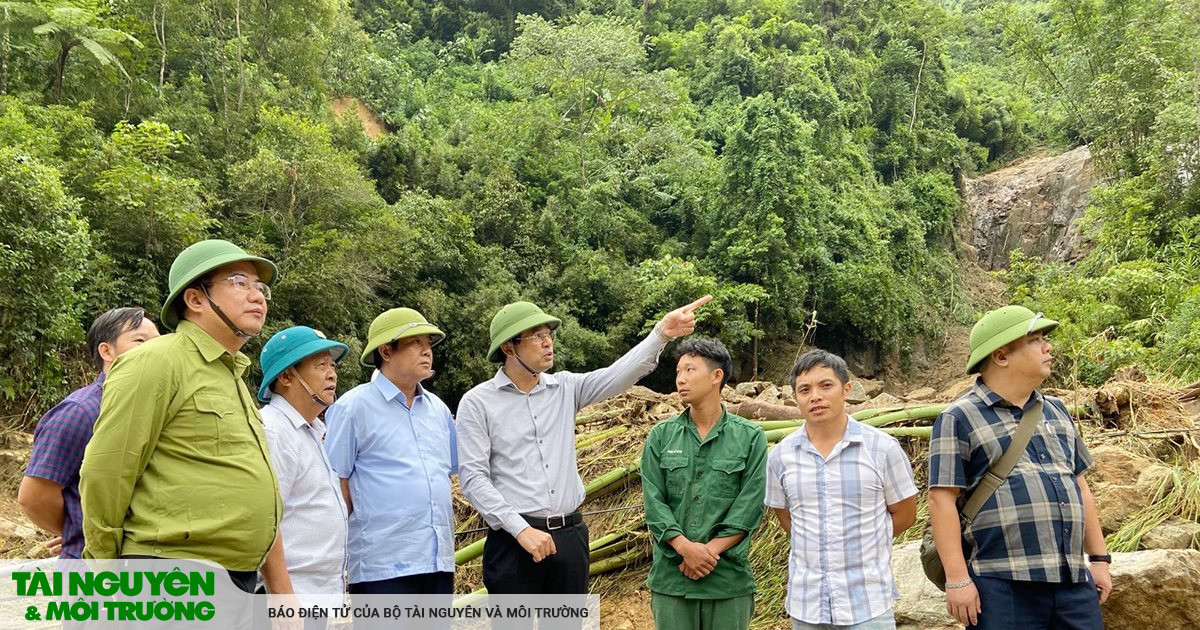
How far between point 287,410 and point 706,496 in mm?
1516

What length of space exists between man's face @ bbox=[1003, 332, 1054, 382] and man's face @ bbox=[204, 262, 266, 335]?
2.31 meters

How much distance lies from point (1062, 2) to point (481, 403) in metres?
22.5

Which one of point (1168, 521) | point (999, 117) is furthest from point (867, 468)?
point (999, 117)

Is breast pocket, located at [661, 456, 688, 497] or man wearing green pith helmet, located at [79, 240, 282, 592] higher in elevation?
man wearing green pith helmet, located at [79, 240, 282, 592]

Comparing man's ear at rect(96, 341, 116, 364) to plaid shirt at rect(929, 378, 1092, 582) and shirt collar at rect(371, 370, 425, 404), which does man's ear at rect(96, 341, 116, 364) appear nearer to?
shirt collar at rect(371, 370, 425, 404)

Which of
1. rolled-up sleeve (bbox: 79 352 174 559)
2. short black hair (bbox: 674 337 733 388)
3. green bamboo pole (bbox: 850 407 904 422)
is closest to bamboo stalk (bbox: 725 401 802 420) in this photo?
green bamboo pole (bbox: 850 407 904 422)

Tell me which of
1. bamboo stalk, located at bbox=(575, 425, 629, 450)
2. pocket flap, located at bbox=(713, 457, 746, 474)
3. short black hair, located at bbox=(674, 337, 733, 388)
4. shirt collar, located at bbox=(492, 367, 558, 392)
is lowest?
bamboo stalk, located at bbox=(575, 425, 629, 450)

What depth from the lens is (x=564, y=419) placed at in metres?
3.52

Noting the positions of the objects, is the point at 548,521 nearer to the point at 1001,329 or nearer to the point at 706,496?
the point at 706,496

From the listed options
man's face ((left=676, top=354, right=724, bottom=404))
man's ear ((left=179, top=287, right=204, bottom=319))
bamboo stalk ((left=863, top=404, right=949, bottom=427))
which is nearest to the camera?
man's ear ((left=179, top=287, right=204, bottom=319))

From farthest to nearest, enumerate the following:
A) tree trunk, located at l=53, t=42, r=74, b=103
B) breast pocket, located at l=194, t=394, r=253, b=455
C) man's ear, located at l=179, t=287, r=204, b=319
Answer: tree trunk, located at l=53, t=42, r=74, b=103, man's ear, located at l=179, t=287, r=204, b=319, breast pocket, located at l=194, t=394, r=253, b=455

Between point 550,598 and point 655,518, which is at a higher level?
point 655,518

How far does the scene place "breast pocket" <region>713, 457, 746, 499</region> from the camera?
3.22m

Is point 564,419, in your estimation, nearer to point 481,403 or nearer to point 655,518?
point 481,403
